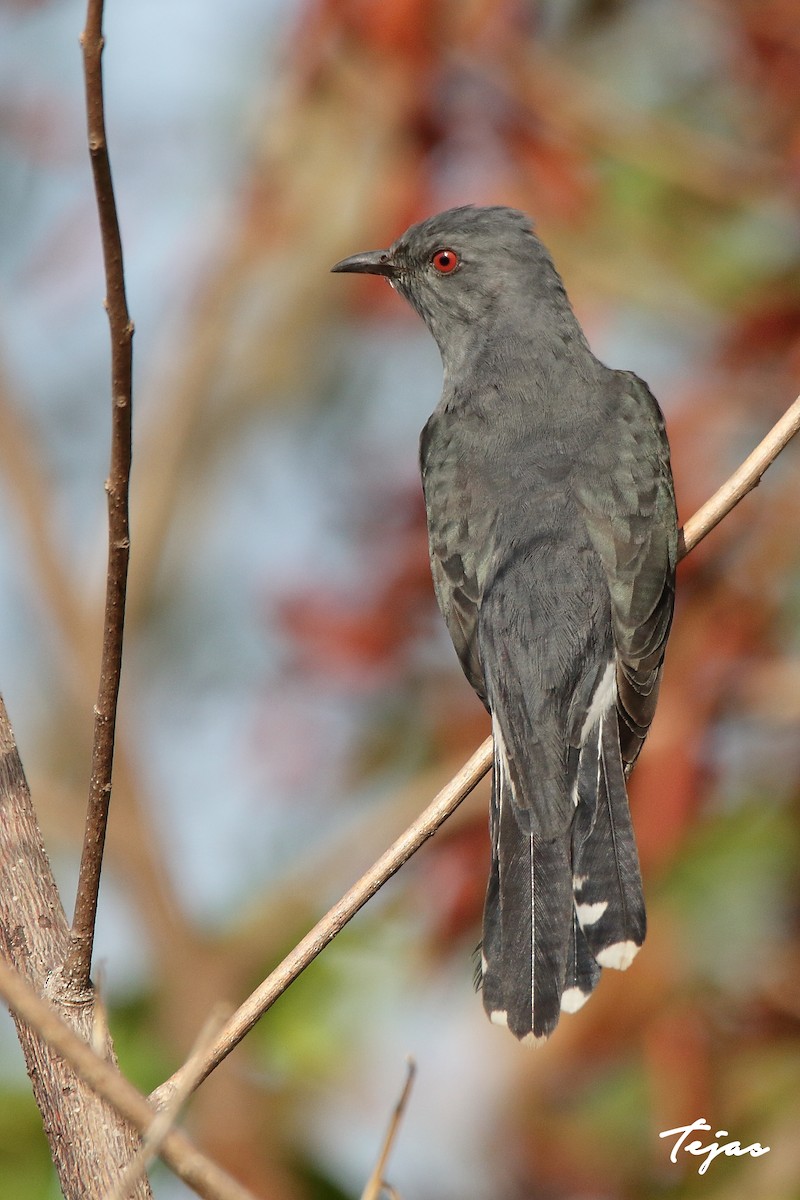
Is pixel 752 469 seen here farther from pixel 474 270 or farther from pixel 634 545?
pixel 474 270

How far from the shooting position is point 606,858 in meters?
3.85

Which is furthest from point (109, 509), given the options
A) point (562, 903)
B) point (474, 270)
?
point (474, 270)

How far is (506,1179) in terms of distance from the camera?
5.86m

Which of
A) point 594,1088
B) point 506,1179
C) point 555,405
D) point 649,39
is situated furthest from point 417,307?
point 649,39

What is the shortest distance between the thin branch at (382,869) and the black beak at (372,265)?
2.16 metres

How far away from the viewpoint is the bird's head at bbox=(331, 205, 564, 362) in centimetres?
504

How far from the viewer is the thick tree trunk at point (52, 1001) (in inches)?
→ 89.4

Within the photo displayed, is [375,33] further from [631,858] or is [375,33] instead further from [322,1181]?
[322,1181]

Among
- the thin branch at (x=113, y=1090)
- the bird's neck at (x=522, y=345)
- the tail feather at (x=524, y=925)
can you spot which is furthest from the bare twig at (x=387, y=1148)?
the bird's neck at (x=522, y=345)

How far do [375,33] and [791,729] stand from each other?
3.48 metres

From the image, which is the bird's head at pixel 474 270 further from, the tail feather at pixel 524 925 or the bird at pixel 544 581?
the tail feather at pixel 524 925

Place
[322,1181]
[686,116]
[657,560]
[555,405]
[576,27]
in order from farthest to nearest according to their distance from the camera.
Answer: [686,116] → [576,27] → [322,1181] → [555,405] → [657,560]

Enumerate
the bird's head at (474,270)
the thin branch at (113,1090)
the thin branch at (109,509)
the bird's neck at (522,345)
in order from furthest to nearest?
the bird's head at (474,270) < the bird's neck at (522,345) < the thin branch at (109,509) < the thin branch at (113,1090)

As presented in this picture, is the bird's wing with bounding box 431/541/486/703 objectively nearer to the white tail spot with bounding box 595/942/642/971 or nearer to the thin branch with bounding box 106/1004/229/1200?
the white tail spot with bounding box 595/942/642/971
